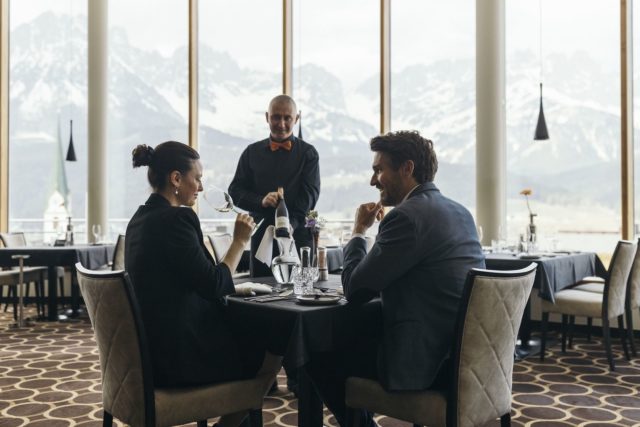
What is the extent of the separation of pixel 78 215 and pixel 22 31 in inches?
97.0

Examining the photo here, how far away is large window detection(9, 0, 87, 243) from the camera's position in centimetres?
826

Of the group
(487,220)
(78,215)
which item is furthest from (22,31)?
(487,220)

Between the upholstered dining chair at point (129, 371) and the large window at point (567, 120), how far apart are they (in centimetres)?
474

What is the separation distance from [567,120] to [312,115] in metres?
2.80

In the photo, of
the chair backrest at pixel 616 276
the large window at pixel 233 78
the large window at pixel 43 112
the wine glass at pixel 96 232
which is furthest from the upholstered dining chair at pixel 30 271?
the chair backrest at pixel 616 276

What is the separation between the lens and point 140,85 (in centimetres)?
829

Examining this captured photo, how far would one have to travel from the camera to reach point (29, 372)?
4.45m

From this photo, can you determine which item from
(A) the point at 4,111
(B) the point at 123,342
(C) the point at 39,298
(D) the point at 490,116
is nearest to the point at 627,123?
(D) the point at 490,116

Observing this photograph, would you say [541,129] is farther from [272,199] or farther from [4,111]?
[4,111]

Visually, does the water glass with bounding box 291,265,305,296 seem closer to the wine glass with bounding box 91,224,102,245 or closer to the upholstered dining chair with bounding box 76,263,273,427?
the upholstered dining chair with bounding box 76,263,273,427

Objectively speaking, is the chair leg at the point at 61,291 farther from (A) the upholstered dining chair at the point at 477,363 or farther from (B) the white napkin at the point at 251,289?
(A) the upholstered dining chair at the point at 477,363

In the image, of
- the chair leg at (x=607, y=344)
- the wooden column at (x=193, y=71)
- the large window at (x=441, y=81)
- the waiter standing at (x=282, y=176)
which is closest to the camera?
the waiter standing at (x=282, y=176)

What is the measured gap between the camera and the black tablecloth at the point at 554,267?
4707 millimetres

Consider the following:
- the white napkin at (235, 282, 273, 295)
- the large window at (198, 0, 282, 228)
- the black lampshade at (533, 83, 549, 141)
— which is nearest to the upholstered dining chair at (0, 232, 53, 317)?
the large window at (198, 0, 282, 228)
